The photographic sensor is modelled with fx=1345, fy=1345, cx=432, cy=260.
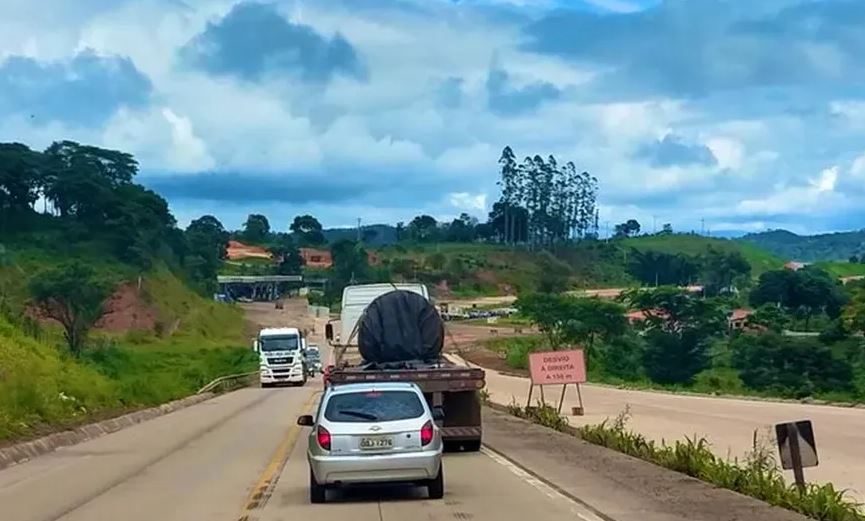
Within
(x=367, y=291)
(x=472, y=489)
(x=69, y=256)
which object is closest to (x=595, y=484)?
(x=472, y=489)

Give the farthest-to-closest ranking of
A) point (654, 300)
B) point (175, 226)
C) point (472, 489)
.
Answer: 1. point (175, 226)
2. point (654, 300)
3. point (472, 489)

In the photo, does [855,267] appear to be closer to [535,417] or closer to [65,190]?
[65,190]

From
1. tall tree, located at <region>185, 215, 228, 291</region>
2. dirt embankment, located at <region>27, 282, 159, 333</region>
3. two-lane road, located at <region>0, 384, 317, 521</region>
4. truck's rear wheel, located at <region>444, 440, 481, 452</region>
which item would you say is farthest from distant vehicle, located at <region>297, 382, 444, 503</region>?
tall tree, located at <region>185, 215, 228, 291</region>

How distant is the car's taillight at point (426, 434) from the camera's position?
1762 centimetres

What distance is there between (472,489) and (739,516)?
4.58 meters

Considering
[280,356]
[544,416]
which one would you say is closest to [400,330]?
→ [544,416]

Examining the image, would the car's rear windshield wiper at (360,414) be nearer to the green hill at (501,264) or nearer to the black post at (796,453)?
the black post at (796,453)

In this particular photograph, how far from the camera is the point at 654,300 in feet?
314

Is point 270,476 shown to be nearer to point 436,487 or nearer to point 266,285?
point 436,487

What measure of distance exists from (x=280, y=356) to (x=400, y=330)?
1700 inches

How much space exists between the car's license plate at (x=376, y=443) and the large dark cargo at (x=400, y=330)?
10.1 m

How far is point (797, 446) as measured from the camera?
54.6 feet

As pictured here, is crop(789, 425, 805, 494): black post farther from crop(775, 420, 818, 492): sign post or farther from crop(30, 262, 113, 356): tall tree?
crop(30, 262, 113, 356): tall tree

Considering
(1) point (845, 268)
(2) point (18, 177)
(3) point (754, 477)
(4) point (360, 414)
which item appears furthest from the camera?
(1) point (845, 268)
